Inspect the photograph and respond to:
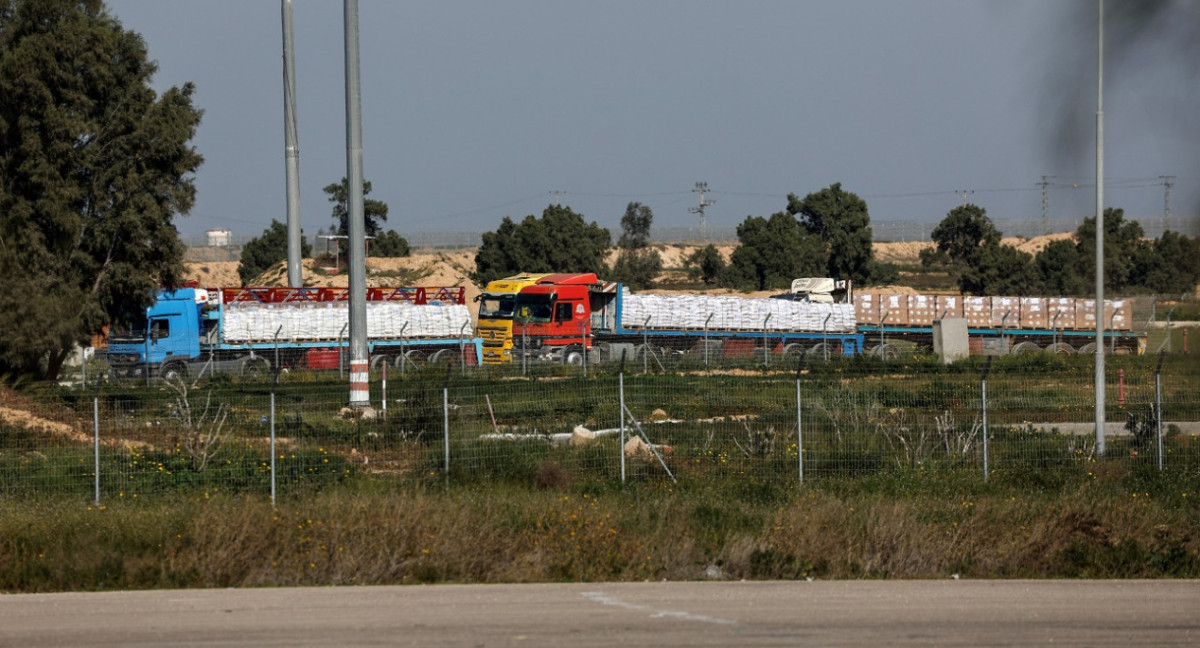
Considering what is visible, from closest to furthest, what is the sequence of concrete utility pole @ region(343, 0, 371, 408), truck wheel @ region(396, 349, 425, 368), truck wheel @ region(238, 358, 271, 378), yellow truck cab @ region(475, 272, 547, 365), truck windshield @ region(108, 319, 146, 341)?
concrete utility pole @ region(343, 0, 371, 408)
truck wheel @ region(238, 358, 271, 378)
truck windshield @ region(108, 319, 146, 341)
truck wheel @ region(396, 349, 425, 368)
yellow truck cab @ region(475, 272, 547, 365)

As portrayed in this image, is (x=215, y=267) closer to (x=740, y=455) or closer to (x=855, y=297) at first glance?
(x=855, y=297)

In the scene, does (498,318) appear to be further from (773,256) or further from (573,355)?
(773,256)

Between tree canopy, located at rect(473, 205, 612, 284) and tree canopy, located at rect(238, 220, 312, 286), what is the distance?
16.7 metres

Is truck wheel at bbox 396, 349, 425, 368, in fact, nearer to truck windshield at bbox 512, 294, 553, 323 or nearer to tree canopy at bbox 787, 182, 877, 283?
truck windshield at bbox 512, 294, 553, 323

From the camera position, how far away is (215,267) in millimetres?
98438

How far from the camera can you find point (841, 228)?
3275 inches

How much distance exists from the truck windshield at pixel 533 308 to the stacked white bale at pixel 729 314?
2.94 metres

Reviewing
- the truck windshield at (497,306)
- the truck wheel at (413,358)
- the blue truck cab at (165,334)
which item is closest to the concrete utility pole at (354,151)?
the truck wheel at (413,358)

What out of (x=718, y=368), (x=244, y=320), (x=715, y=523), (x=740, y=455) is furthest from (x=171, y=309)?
(x=715, y=523)

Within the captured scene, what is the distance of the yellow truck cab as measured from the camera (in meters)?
41.4

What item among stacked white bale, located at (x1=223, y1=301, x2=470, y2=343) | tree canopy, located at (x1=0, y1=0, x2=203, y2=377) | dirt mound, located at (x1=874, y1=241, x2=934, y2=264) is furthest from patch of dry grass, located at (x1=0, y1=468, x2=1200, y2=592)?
dirt mound, located at (x1=874, y1=241, x2=934, y2=264)

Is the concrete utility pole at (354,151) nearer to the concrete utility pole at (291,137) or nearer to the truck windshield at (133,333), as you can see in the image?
the concrete utility pole at (291,137)

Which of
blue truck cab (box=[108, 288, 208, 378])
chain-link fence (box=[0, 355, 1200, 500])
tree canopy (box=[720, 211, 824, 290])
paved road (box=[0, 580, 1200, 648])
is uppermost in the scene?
tree canopy (box=[720, 211, 824, 290])

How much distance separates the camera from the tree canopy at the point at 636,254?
8950cm
